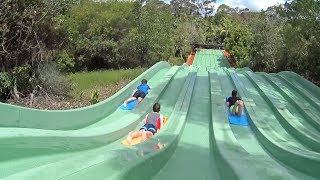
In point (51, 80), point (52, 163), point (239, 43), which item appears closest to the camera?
point (52, 163)

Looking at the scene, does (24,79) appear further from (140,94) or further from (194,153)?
(194,153)

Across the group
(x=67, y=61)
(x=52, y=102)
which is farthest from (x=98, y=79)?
(x=52, y=102)

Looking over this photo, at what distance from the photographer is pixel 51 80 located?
38.4 feet

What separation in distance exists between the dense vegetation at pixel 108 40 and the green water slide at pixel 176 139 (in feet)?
9.32

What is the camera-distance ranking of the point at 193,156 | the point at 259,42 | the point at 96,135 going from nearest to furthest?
1. the point at 193,156
2. the point at 96,135
3. the point at 259,42

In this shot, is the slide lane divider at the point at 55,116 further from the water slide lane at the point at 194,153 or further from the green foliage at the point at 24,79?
the green foliage at the point at 24,79

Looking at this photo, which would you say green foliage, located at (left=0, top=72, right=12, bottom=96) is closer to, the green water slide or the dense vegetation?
the dense vegetation

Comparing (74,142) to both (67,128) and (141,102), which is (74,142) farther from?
(141,102)

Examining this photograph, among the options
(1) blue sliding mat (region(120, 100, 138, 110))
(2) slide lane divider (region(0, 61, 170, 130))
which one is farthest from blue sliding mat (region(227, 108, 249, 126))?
(2) slide lane divider (region(0, 61, 170, 130))

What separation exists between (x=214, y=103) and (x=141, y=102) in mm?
1682

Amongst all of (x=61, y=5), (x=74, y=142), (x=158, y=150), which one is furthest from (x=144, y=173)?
(x=61, y=5)

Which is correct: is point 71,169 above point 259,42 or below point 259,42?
below

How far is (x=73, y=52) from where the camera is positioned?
2280 cm

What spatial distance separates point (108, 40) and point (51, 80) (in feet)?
36.3
